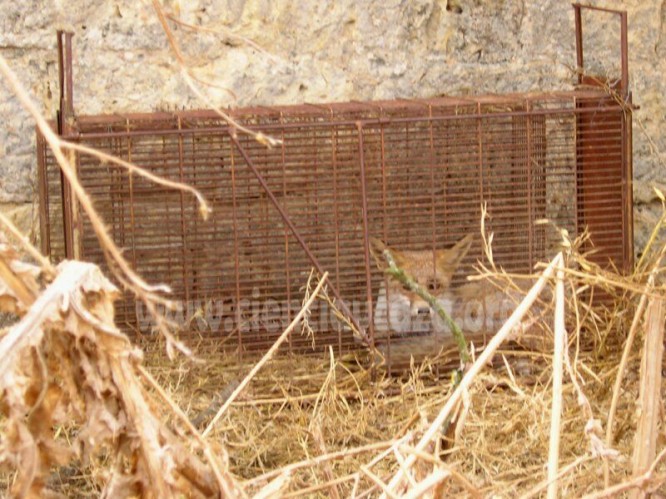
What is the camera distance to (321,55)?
4734 mm

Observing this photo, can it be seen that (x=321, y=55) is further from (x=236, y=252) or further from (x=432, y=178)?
(x=236, y=252)

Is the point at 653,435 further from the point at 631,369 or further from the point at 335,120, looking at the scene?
the point at 335,120

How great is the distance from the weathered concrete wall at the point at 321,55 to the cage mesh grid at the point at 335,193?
75 cm

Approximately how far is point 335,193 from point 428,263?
2.15 feet

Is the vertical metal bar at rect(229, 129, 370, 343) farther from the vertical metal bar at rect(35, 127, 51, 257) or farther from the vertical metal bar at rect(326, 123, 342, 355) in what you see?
the vertical metal bar at rect(35, 127, 51, 257)

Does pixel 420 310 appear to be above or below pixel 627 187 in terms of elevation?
below

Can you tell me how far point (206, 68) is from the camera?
15.4 feet

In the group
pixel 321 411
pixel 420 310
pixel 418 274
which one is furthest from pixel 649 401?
pixel 420 310

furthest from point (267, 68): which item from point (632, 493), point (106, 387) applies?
point (106, 387)

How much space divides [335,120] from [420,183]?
416 mm

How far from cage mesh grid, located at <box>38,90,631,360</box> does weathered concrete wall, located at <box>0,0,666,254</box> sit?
0.75 m

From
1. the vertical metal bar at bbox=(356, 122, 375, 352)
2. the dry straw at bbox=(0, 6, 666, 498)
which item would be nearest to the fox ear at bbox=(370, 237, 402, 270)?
the vertical metal bar at bbox=(356, 122, 375, 352)

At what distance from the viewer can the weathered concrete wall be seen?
15.0 ft

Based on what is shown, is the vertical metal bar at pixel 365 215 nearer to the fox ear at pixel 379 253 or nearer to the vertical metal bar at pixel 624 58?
→ the fox ear at pixel 379 253
